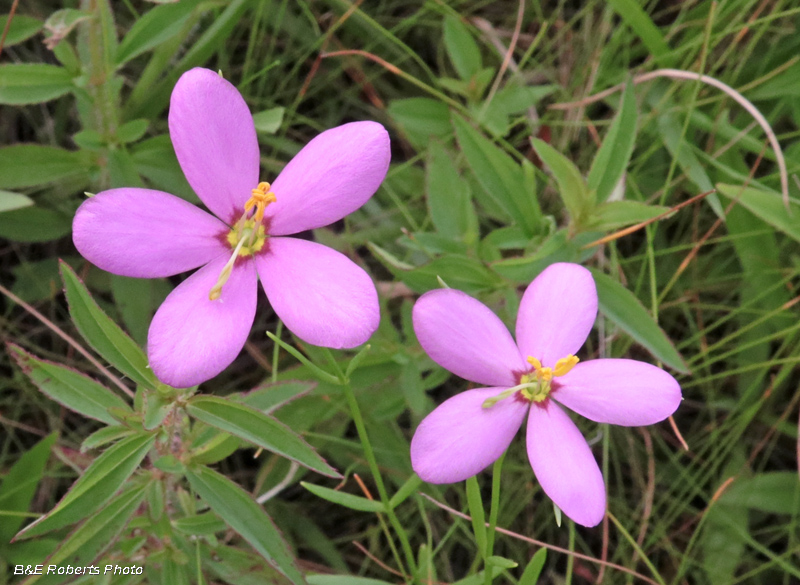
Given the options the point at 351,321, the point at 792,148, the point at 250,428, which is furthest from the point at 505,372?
the point at 792,148

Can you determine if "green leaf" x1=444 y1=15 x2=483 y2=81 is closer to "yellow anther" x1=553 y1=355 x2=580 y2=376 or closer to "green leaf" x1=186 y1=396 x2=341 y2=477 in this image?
"yellow anther" x1=553 y1=355 x2=580 y2=376

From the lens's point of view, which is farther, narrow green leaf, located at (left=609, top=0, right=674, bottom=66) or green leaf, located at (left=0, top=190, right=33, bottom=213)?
narrow green leaf, located at (left=609, top=0, right=674, bottom=66)

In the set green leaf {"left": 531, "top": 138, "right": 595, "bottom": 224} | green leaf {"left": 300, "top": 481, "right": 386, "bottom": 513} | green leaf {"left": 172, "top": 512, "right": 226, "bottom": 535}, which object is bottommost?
green leaf {"left": 172, "top": 512, "right": 226, "bottom": 535}

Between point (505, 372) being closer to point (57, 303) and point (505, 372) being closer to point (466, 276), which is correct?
point (466, 276)

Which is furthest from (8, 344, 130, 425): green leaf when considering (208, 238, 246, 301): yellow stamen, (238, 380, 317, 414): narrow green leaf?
(208, 238, 246, 301): yellow stamen

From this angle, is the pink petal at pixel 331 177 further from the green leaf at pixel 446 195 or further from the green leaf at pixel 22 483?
the green leaf at pixel 22 483

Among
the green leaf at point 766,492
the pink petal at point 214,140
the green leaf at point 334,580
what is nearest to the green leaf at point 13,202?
the pink petal at point 214,140

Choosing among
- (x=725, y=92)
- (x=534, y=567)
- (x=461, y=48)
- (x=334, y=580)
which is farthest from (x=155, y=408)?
(x=725, y=92)
